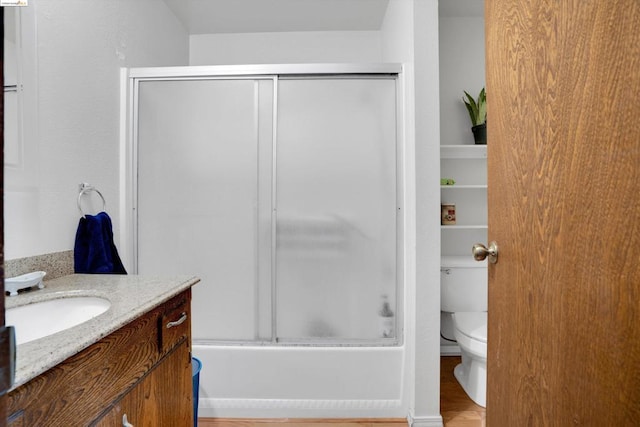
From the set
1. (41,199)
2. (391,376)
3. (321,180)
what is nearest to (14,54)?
(41,199)

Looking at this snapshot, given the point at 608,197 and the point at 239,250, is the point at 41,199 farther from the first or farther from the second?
the point at 608,197

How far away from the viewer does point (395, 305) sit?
174cm

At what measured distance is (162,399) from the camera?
0.94 meters

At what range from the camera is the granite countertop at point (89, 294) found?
564 mm

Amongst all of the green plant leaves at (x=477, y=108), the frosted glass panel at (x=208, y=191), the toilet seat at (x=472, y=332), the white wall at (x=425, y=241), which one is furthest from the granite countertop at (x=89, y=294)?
the green plant leaves at (x=477, y=108)

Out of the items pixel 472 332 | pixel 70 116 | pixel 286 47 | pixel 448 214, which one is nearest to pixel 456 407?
pixel 472 332

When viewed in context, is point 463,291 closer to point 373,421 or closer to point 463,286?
point 463,286

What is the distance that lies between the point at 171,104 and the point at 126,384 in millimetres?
1500

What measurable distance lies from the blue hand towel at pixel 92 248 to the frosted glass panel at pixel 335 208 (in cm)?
81

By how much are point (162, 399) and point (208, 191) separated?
1.09 meters

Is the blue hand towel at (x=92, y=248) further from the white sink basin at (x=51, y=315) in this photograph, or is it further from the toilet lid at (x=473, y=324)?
the toilet lid at (x=473, y=324)

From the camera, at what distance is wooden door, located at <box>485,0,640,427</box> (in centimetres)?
46

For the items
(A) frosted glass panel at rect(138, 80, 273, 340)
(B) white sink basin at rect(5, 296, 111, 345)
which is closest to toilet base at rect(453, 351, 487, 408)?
(A) frosted glass panel at rect(138, 80, 273, 340)

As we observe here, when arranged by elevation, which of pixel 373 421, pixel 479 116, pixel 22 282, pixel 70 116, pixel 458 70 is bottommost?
pixel 373 421
